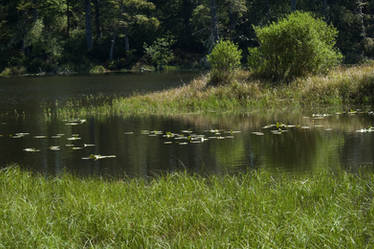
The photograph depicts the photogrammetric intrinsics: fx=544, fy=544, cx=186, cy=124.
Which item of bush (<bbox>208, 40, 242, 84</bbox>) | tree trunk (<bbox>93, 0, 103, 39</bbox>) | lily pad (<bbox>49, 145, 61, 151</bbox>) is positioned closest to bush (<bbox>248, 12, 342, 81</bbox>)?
bush (<bbox>208, 40, 242, 84</bbox>)

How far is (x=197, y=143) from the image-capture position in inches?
528

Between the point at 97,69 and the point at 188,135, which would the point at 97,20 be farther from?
the point at 188,135

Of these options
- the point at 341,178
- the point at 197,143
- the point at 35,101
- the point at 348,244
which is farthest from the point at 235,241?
the point at 35,101

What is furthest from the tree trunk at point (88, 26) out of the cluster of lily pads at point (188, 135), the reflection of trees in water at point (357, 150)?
the reflection of trees in water at point (357, 150)

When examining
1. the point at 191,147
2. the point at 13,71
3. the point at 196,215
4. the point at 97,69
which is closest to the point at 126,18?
the point at 97,69

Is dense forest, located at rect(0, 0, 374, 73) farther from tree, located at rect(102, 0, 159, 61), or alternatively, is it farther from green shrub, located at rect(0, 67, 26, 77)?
green shrub, located at rect(0, 67, 26, 77)

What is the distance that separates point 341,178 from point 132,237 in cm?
356

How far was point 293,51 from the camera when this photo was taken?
2259cm

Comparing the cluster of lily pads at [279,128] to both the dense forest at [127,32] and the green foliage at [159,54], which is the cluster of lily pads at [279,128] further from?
the green foliage at [159,54]

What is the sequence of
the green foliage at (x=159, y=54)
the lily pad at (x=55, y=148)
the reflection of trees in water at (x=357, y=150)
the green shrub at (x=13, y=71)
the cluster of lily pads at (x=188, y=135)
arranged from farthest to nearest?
the green foliage at (x=159, y=54) → the green shrub at (x=13, y=71) → the cluster of lily pads at (x=188, y=135) → the lily pad at (x=55, y=148) → the reflection of trees in water at (x=357, y=150)

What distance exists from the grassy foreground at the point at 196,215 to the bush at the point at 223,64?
1469 centimetres

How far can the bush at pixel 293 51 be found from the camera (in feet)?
73.9

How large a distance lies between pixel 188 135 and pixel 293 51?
958 centimetres

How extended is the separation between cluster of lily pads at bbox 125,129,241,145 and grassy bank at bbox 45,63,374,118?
4.66m
